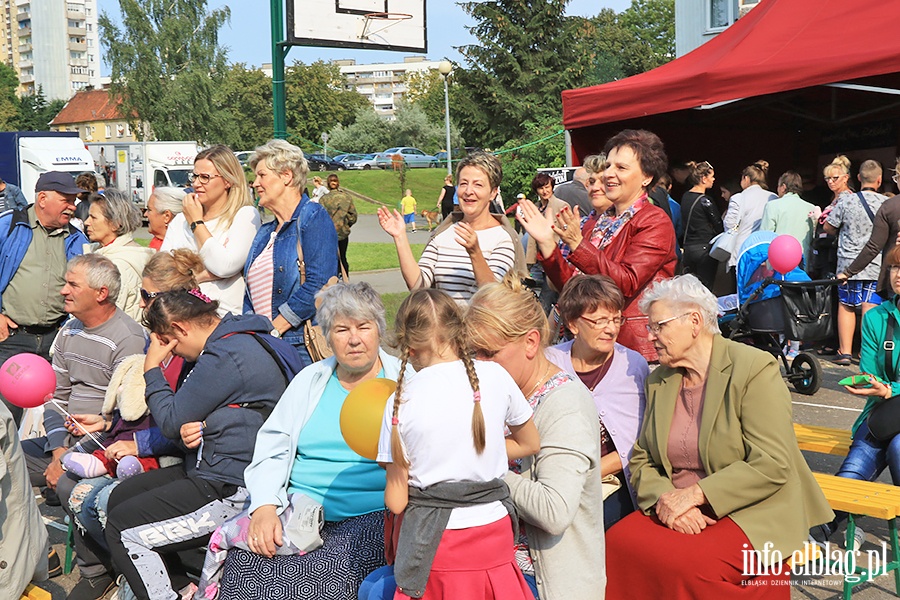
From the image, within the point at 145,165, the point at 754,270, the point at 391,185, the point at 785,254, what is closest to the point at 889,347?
the point at 785,254

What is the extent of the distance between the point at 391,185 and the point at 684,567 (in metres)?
38.5

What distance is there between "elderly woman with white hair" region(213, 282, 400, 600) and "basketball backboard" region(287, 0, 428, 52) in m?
7.25

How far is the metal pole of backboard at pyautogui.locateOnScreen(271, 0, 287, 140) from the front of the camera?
8836mm

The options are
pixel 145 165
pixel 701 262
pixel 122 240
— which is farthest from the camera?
pixel 145 165

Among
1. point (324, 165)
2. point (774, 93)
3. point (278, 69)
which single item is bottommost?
point (774, 93)

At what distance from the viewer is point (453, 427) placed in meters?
2.48

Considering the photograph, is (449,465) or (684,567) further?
(684,567)

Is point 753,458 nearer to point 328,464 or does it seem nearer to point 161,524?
point 328,464

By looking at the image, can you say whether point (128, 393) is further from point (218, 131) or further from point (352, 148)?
point (352, 148)

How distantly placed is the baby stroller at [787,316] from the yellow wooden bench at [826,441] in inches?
111

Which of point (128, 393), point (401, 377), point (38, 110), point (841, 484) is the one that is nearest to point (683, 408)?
point (841, 484)

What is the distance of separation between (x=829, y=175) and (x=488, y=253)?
5.41 metres

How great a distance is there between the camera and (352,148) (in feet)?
216

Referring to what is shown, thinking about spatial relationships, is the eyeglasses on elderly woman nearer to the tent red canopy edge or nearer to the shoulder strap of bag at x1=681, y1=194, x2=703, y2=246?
the tent red canopy edge
